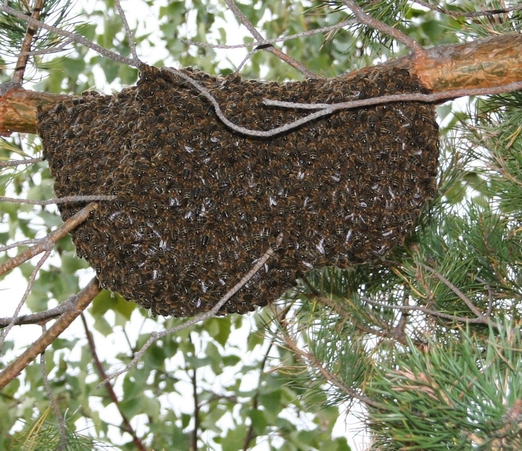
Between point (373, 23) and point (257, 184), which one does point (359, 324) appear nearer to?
point (257, 184)

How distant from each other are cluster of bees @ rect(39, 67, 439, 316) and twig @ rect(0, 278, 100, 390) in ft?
0.56

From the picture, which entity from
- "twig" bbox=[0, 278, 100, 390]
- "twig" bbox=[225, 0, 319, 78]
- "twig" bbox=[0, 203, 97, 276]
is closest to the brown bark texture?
"twig" bbox=[225, 0, 319, 78]

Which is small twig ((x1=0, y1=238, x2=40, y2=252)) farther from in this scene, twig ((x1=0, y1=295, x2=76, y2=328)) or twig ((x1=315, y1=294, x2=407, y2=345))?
twig ((x1=315, y1=294, x2=407, y2=345))

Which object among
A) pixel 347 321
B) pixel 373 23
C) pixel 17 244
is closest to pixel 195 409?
pixel 347 321

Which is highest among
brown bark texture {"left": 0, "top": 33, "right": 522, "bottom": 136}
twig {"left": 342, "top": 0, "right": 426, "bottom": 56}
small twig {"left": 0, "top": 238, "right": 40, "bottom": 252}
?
twig {"left": 342, "top": 0, "right": 426, "bottom": 56}

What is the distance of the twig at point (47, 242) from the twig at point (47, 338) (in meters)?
0.19

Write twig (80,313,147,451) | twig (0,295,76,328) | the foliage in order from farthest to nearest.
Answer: twig (80,313,147,451) → twig (0,295,76,328) → the foliage

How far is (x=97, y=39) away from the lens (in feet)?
8.76

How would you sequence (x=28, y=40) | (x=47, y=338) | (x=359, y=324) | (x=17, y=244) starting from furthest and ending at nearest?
(x=359, y=324) < (x=28, y=40) < (x=47, y=338) < (x=17, y=244)

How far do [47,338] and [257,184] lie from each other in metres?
0.45

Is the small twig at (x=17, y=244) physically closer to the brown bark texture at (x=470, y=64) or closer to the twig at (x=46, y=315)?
the twig at (x=46, y=315)

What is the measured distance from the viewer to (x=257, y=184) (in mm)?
961

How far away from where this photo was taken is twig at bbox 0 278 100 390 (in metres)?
1.08

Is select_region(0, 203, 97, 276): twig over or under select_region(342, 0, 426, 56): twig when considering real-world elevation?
under
